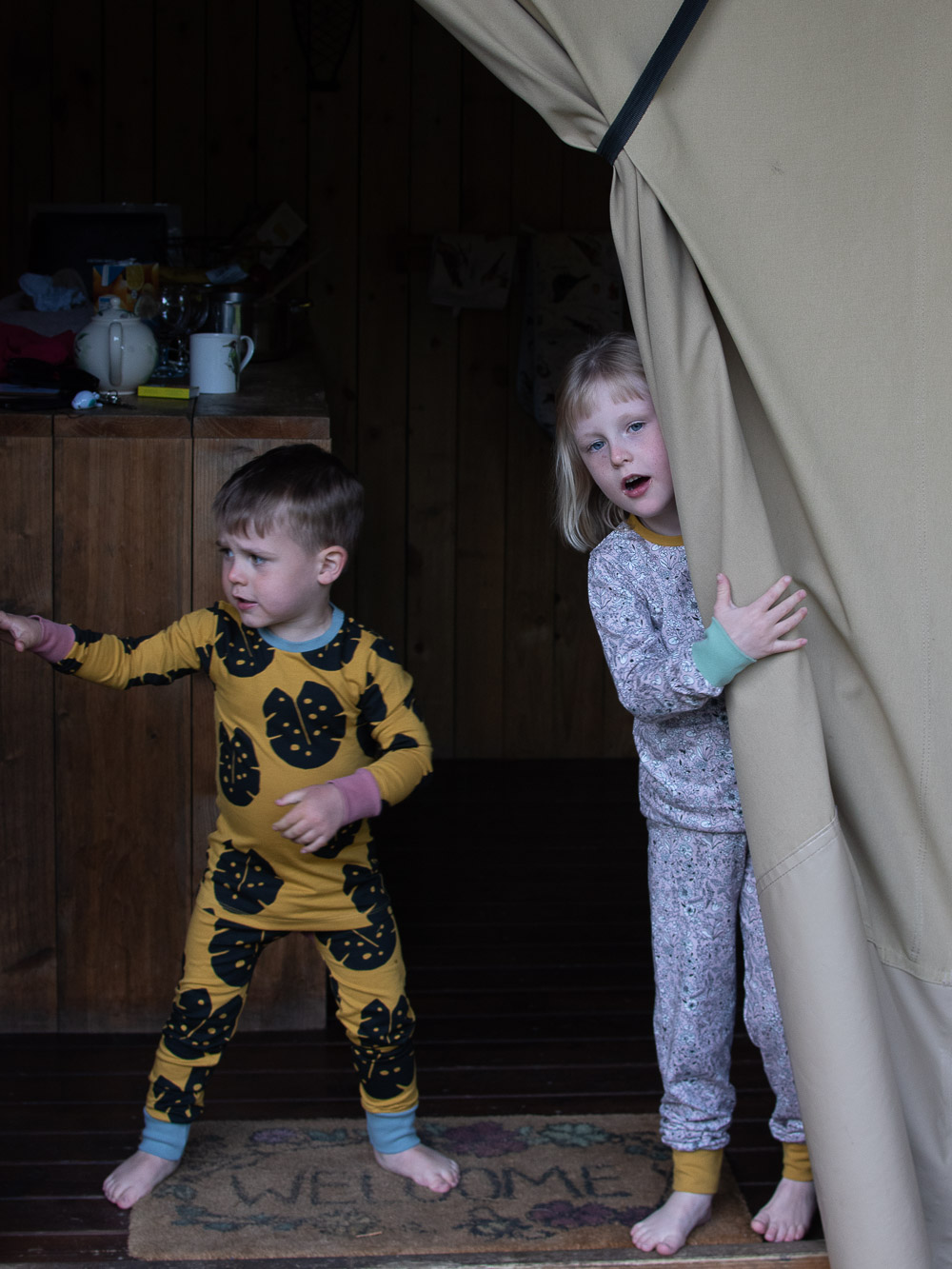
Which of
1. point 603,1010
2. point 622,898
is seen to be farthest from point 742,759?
point 622,898

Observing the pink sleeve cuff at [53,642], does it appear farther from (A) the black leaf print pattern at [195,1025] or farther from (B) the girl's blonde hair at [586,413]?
(B) the girl's blonde hair at [586,413]

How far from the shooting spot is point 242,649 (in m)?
1.84

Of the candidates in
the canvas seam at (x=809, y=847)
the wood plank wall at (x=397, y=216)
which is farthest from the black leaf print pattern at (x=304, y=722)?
the wood plank wall at (x=397, y=216)

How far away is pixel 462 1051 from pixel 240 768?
0.78 meters

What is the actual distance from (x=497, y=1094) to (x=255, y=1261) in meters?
0.59

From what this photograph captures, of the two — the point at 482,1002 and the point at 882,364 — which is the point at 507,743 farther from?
the point at 882,364

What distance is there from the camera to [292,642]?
184 cm

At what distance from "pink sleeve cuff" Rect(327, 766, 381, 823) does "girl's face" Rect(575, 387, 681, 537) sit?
47 centimetres

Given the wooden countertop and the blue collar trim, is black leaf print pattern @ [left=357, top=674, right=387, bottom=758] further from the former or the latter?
the wooden countertop

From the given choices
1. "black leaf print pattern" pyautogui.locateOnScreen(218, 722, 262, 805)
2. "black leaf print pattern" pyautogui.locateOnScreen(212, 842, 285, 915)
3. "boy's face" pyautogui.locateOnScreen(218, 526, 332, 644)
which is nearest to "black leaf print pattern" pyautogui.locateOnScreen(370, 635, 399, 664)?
"boy's face" pyautogui.locateOnScreen(218, 526, 332, 644)

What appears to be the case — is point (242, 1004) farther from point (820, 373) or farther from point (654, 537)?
point (820, 373)

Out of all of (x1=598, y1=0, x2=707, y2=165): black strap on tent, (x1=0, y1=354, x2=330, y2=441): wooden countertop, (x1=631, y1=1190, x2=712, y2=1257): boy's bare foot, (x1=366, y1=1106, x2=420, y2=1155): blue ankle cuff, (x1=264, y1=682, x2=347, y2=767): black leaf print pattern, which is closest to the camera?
(x1=598, y1=0, x2=707, y2=165): black strap on tent

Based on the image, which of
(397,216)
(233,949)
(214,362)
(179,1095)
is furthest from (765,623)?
(397,216)

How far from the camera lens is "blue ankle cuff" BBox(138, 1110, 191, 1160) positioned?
1.88m
